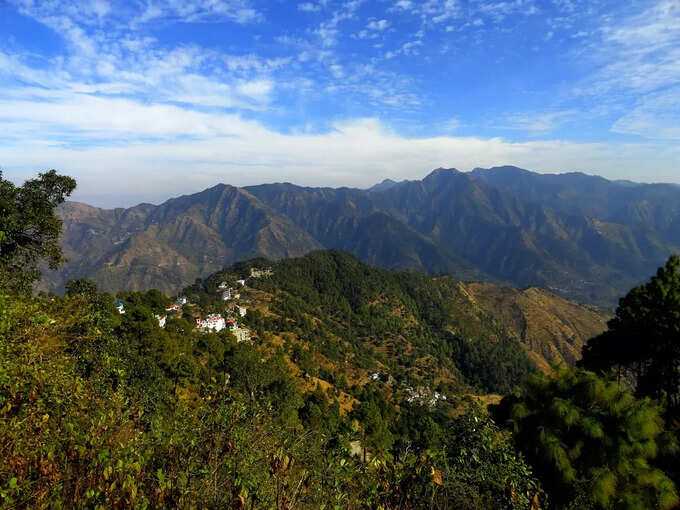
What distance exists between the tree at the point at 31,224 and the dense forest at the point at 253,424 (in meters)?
0.08

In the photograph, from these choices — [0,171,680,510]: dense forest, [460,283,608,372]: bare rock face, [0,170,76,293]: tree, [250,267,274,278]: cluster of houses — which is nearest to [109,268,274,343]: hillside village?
[250,267,274,278]: cluster of houses

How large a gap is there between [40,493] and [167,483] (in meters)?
1.32

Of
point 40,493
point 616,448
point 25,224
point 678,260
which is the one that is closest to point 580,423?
point 616,448

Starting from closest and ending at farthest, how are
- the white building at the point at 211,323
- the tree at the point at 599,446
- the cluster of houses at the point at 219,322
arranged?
the tree at the point at 599,446 < the white building at the point at 211,323 < the cluster of houses at the point at 219,322

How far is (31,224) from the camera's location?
1895 cm

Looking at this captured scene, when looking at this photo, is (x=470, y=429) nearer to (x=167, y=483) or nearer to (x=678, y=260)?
Result: (x=167, y=483)

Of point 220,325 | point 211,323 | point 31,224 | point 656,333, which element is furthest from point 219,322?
point 656,333

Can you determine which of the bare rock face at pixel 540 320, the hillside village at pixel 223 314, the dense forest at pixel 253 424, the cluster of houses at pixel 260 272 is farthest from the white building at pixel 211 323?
the bare rock face at pixel 540 320

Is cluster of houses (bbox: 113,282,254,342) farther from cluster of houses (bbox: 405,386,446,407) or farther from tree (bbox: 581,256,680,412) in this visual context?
tree (bbox: 581,256,680,412)

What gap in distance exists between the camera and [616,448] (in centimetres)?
983

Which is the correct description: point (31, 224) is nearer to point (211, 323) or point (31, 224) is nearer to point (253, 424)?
point (253, 424)

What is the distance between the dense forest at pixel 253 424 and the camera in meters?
4.72

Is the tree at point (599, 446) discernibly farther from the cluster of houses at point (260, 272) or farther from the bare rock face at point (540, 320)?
the bare rock face at point (540, 320)

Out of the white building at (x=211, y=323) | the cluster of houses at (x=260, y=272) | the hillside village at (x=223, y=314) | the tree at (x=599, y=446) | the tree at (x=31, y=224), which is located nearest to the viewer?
the tree at (x=599, y=446)
